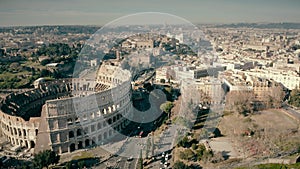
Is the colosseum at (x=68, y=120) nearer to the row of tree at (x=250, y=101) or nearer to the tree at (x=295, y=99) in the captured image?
the row of tree at (x=250, y=101)

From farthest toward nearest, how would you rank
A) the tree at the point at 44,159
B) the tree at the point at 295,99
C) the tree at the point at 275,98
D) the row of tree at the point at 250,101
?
the tree at the point at 295,99
the tree at the point at 275,98
the row of tree at the point at 250,101
the tree at the point at 44,159

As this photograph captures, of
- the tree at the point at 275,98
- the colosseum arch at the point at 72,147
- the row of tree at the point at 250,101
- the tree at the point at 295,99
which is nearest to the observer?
the colosseum arch at the point at 72,147

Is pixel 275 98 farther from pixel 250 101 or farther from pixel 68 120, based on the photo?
pixel 68 120

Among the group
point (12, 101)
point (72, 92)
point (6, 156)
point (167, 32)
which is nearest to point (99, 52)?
point (167, 32)

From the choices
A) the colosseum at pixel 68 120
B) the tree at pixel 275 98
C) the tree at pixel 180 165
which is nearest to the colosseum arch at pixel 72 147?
the colosseum at pixel 68 120

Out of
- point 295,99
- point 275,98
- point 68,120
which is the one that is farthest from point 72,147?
point 295,99

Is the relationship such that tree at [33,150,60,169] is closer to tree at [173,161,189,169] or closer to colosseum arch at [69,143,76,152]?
colosseum arch at [69,143,76,152]

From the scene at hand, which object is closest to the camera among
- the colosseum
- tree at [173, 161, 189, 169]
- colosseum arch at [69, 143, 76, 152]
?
tree at [173, 161, 189, 169]

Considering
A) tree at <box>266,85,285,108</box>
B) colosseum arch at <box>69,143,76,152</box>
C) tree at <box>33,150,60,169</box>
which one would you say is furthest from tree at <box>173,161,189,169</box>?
tree at <box>266,85,285,108</box>

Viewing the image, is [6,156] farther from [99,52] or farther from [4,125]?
[99,52]

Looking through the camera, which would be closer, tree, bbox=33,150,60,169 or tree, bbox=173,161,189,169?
tree, bbox=173,161,189,169
